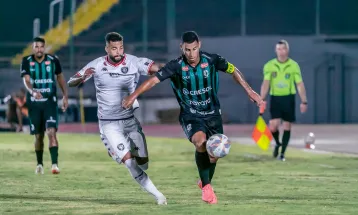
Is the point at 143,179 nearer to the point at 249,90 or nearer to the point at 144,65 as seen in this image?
the point at 144,65

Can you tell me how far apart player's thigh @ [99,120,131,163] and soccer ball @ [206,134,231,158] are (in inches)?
38.1

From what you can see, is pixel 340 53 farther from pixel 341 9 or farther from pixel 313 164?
pixel 313 164

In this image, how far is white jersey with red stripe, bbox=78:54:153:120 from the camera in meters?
12.7

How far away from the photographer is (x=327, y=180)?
15.7 meters

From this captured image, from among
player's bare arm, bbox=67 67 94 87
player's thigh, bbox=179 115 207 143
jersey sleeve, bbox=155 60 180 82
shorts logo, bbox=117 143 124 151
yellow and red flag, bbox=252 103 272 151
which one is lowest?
yellow and red flag, bbox=252 103 272 151

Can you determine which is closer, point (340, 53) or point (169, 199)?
point (169, 199)

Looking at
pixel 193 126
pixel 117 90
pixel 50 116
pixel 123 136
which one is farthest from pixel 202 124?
pixel 50 116

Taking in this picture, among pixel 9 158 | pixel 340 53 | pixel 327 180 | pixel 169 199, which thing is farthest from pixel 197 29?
pixel 169 199

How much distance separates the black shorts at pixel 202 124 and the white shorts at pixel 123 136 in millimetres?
571

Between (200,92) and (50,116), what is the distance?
5.44m

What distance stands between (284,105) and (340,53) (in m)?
21.5

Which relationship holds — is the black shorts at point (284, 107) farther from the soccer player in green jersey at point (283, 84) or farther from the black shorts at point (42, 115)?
the black shorts at point (42, 115)

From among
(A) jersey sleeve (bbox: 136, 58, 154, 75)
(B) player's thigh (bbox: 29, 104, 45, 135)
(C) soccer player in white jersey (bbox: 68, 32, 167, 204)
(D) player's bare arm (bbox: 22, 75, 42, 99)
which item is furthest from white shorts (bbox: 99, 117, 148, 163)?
(B) player's thigh (bbox: 29, 104, 45, 135)

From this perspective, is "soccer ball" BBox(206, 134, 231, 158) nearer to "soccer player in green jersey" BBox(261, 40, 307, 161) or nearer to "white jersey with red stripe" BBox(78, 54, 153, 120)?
"white jersey with red stripe" BBox(78, 54, 153, 120)
